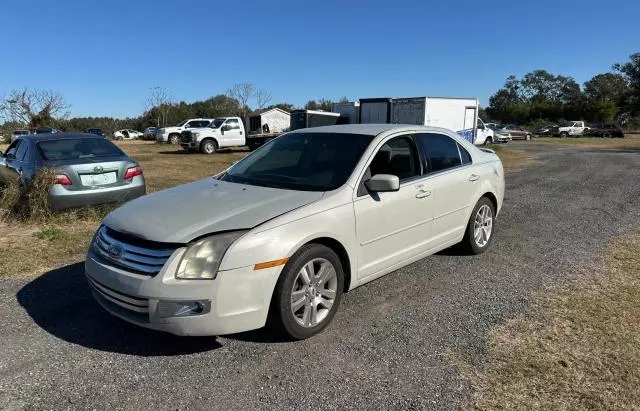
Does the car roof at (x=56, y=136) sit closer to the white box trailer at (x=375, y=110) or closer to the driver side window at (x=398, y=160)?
the driver side window at (x=398, y=160)

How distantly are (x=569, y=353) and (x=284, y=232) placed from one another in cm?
215

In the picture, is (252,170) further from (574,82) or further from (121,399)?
(574,82)

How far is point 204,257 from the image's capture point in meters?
3.21

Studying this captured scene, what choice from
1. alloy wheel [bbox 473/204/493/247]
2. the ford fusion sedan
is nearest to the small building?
alloy wheel [bbox 473/204/493/247]

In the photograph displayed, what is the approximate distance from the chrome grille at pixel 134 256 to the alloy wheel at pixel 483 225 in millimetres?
3568

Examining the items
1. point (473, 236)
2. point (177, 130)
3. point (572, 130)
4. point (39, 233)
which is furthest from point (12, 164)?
point (572, 130)

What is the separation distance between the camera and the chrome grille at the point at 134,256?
3.22 metres

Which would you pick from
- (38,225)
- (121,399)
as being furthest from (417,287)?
(38,225)

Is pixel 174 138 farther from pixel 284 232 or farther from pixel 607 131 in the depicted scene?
pixel 607 131

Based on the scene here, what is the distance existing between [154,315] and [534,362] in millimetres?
2540

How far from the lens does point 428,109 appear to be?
1933cm

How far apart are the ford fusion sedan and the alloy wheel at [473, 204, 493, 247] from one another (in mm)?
417

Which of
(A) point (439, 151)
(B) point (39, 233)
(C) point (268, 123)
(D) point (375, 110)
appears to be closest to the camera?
(A) point (439, 151)

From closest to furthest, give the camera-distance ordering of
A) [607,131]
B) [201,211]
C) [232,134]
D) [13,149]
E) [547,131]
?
1. [201,211]
2. [13,149]
3. [232,134]
4. [607,131]
5. [547,131]
